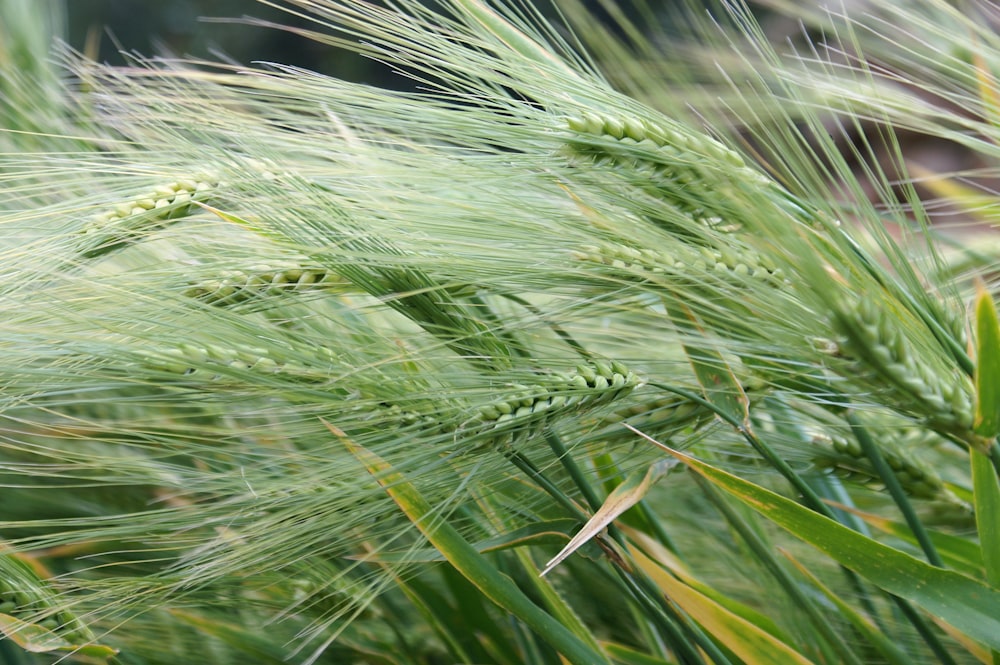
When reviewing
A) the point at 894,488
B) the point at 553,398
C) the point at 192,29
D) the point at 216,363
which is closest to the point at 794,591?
the point at 894,488

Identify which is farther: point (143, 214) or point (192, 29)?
point (192, 29)

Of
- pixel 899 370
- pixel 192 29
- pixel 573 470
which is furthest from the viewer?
pixel 192 29

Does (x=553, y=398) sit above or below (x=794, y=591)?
above

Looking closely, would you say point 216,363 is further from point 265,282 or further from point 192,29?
point 192,29

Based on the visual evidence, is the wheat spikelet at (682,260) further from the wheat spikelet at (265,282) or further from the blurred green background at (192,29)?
the blurred green background at (192,29)

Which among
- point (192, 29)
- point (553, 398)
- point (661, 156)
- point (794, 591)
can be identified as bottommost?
point (192, 29)

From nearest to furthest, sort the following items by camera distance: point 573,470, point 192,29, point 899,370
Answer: point 899,370, point 573,470, point 192,29

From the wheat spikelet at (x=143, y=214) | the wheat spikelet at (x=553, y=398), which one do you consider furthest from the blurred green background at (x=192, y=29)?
the wheat spikelet at (x=553, y=398)

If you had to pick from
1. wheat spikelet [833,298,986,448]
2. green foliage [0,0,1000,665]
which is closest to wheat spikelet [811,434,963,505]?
green foliage [0,0,1000,665]
